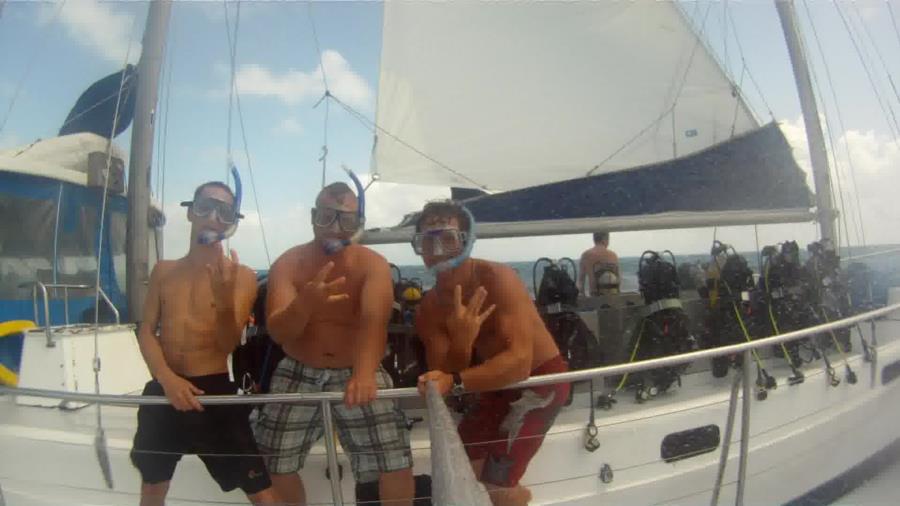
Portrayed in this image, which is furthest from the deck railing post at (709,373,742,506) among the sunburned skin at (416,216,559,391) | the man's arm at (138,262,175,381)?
the man's arm at (138,262,175,381)

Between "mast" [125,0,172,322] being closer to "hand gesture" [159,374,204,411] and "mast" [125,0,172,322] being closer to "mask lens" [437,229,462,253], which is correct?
"hand gesture" [159,374,204,411]

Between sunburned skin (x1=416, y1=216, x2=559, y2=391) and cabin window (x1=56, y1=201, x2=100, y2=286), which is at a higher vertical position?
cabin window (x1=56, y1=201, x2=100, y2=286)

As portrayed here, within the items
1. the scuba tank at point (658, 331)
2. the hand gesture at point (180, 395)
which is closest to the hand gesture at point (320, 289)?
the hand gesture at point (180, 395)

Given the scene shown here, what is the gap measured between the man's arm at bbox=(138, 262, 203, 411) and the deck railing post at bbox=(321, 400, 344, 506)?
0.49 meters

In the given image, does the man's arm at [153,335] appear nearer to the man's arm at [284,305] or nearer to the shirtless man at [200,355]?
the shirtless man at [200,355]

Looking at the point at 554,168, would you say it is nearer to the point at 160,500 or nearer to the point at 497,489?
the point at 497,489

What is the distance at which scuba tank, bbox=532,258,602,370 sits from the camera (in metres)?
2.84

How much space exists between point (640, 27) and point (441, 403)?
3.54 metres

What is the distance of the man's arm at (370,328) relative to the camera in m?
1.94

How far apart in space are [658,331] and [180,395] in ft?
7.74

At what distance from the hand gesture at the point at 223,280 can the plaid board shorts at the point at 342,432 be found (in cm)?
A: 42

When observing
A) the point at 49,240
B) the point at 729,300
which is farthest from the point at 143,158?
the point at 729,300

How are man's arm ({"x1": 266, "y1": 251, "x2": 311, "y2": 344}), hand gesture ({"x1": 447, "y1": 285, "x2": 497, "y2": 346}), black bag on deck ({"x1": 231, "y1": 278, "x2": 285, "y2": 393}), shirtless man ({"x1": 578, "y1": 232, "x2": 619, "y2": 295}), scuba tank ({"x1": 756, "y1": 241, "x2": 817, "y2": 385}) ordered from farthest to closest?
1. scuba tank ({"x1": 756, "y1": 241, "x2": 817, "y2": 385})
2. shirtless man ({"x1": 578, "y1": 232, "x2": 619, "y2": 295})
3. black bag on deck ({"x1": 231, "y1": 278, "x2": 285, "y2": 393})
4. man's arm ({"x1": 266, "y1": 251, "x2": 311, "y2": 344})
5. hand gesture ({"x1": 447, "y1": 285, "x2": 497, "y2": 346})

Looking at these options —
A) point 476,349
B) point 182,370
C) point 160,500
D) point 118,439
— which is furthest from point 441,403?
point 118,439
